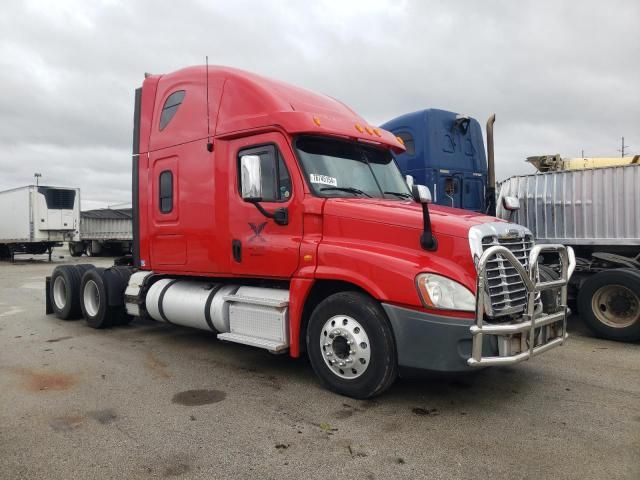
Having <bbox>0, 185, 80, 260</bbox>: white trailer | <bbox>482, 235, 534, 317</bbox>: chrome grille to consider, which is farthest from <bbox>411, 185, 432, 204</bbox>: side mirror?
<bbox>0, 185, 80, 260</bbox>: white trailer

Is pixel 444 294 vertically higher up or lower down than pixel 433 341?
higher up

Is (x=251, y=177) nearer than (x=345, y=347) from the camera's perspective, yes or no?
No

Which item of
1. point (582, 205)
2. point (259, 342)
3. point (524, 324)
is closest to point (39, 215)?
point (259, 342)

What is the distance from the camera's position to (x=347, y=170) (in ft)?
17.4

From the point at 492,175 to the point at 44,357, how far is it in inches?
270

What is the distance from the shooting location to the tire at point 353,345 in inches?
168

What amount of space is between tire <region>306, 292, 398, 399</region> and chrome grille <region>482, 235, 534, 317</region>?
89 cm

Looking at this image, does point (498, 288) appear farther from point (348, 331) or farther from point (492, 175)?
point (492, 175)

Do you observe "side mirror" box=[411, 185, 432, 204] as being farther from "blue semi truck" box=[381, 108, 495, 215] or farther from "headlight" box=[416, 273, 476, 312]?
"blue semi truck" box=[381, 108, 495, 215]

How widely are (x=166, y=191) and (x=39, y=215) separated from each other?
825 inches

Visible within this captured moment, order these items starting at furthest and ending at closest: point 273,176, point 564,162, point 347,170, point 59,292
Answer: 1. point 564,162
2. point 59,292
3. point 347,170
4. point 273,176

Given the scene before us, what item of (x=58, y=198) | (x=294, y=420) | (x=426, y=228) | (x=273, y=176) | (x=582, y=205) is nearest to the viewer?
(x=294, y=420)

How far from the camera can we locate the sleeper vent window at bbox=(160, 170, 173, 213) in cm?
657

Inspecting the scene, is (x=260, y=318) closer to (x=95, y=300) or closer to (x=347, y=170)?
(x=347, y=170)
